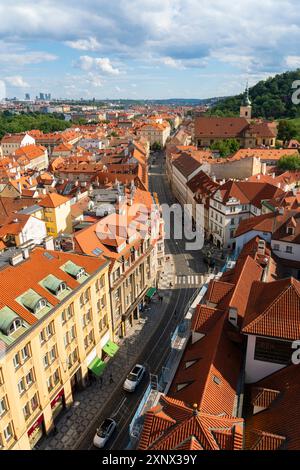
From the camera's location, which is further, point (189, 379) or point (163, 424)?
point (189, 379)

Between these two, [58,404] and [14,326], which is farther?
[58,404]

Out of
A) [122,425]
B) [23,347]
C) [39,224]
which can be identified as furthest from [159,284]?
[23,347]

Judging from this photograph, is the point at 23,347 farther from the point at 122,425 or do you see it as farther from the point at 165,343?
the point at 165,343

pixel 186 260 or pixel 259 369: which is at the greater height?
pixel 259 369

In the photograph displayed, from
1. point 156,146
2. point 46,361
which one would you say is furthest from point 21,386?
point 156,146

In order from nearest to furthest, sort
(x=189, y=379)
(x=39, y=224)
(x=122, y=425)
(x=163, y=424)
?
(x=163, y=424) → (x=189, y=379) → (x=122, y=425) → (x=39, y=224)

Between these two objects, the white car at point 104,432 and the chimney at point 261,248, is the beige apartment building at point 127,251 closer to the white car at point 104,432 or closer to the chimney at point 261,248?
the white car at point 104,432

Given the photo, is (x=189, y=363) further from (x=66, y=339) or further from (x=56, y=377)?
(x=56, y=377)
